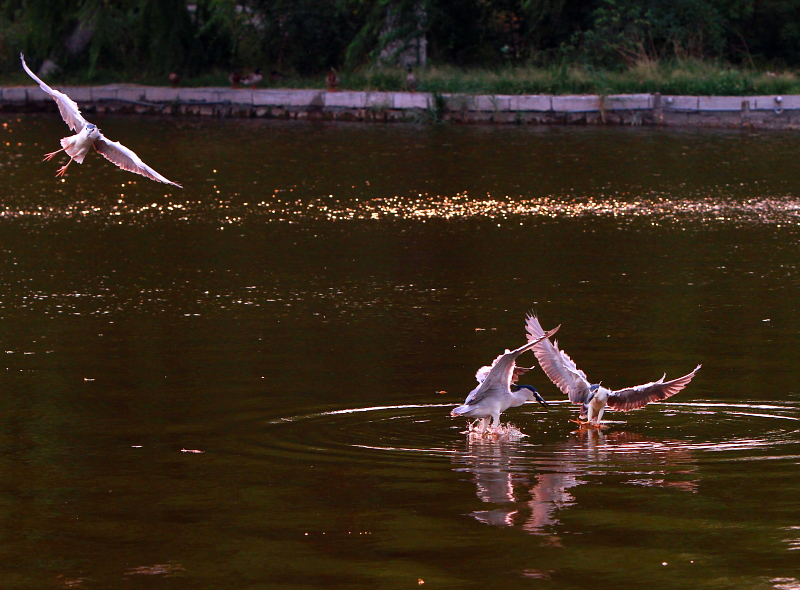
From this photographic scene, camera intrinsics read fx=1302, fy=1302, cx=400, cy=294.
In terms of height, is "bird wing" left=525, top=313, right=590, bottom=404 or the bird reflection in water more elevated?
"bird wing" left=525, top=313, right=590, bottom=404

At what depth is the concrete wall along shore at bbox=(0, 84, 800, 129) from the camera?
31.2 metres

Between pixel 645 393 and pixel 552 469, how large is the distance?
98cm

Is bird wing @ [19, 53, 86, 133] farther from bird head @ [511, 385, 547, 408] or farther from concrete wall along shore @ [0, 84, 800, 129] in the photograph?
concrete wall along shore @ [0, 84, 800, 129]

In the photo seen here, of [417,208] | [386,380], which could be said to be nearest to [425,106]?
[417,208]

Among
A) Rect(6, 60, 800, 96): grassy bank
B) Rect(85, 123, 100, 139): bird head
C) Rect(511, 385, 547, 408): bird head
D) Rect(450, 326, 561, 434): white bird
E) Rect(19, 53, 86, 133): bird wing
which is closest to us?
Rect(450, 326, 561, 434): white bird

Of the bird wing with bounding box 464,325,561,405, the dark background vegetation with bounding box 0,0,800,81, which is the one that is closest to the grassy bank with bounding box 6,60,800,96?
the dark background vegetation with bounding box 0,0,800,81

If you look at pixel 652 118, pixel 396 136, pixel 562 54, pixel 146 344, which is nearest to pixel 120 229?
pixel 146 344

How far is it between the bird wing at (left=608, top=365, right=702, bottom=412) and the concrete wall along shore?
75.7ft

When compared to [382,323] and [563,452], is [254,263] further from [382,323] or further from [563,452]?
[563,452]

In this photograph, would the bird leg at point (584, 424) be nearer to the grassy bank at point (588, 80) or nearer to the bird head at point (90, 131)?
the bird head at point (90, 131)

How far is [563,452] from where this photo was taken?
8.91 metres

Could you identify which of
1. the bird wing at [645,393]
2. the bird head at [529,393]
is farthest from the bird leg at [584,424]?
the bird head at [529,393]

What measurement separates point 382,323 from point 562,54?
25.9 m

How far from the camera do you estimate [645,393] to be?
9070mm
